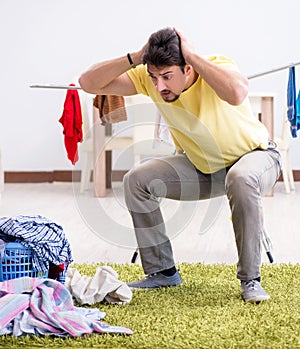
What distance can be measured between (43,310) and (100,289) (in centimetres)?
37

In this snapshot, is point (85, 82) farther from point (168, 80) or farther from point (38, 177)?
point (38, 177)

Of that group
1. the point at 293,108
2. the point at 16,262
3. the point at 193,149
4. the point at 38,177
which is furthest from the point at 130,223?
the point at 38,177

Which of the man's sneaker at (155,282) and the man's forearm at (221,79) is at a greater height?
the man's forearm at (221,79)

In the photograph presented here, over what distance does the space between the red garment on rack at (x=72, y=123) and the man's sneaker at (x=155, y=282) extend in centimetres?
93

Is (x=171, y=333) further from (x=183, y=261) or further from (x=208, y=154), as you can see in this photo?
(x=183, y=261)

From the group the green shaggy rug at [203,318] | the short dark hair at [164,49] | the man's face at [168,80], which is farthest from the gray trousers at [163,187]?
the short dark hair at [164,49]

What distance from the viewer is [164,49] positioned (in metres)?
2.54

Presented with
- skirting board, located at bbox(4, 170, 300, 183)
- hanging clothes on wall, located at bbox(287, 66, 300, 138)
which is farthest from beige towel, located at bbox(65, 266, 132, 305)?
skirting board, located at bbox(4, 170, 300, 183)

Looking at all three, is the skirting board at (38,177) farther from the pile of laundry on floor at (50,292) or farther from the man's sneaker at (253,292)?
the man's sneaker at (253,292)

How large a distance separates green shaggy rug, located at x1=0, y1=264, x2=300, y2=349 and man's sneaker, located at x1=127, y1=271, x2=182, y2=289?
0.05m

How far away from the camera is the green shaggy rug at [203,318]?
2217 mm

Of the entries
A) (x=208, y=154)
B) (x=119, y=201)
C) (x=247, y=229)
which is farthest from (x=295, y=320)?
(x=119, y=201)

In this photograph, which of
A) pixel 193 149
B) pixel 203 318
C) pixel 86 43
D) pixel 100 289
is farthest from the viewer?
pixel 86 43

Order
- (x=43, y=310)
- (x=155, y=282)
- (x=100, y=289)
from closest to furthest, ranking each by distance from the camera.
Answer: (x=43, y=310) < (x=100, y=289) < (x=155, y=282)
